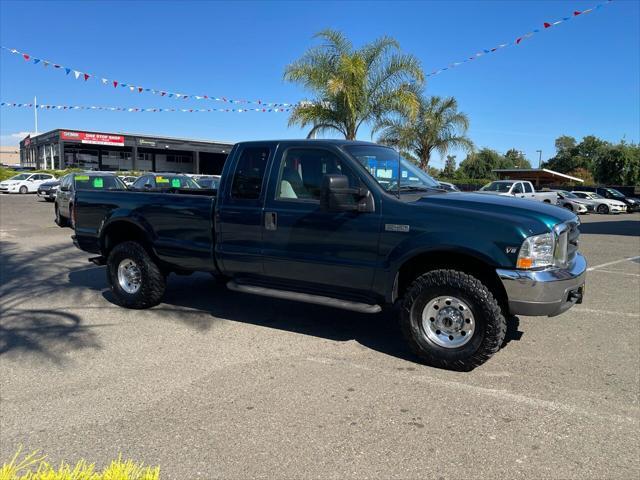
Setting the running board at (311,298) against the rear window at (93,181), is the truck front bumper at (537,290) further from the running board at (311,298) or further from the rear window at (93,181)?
the rear window at (93,181)

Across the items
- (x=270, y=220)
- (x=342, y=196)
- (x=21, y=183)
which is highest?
(x=342, y=196)

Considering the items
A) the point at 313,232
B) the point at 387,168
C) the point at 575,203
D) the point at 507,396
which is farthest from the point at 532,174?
the point at 507,396

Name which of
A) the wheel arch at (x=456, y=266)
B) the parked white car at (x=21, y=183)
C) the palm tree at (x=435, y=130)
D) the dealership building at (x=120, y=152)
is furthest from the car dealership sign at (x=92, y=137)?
the wheel arch at (x=456, y=266)

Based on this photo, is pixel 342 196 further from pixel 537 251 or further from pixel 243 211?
pixel 537 251

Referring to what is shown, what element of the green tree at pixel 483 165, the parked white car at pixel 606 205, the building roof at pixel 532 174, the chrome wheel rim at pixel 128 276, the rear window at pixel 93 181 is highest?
the green tree at pixel 483 165

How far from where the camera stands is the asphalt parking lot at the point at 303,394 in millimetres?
3121

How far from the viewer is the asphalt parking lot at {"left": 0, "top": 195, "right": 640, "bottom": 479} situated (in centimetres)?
312

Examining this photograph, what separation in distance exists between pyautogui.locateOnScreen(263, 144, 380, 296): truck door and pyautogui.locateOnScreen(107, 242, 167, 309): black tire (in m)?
1.62

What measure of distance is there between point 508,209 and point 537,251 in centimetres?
44

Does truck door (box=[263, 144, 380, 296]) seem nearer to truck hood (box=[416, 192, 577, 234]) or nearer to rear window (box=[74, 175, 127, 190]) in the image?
truck hood (box=[416, 192, 577, 234])

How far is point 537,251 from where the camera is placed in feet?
13.7

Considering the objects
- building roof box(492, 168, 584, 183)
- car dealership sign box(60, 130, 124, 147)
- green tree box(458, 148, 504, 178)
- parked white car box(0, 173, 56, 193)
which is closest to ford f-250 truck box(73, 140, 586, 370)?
parked white car box(0, 173, 56, 193)

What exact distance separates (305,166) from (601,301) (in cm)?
459

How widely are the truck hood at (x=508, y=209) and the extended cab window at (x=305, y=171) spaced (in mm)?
970
